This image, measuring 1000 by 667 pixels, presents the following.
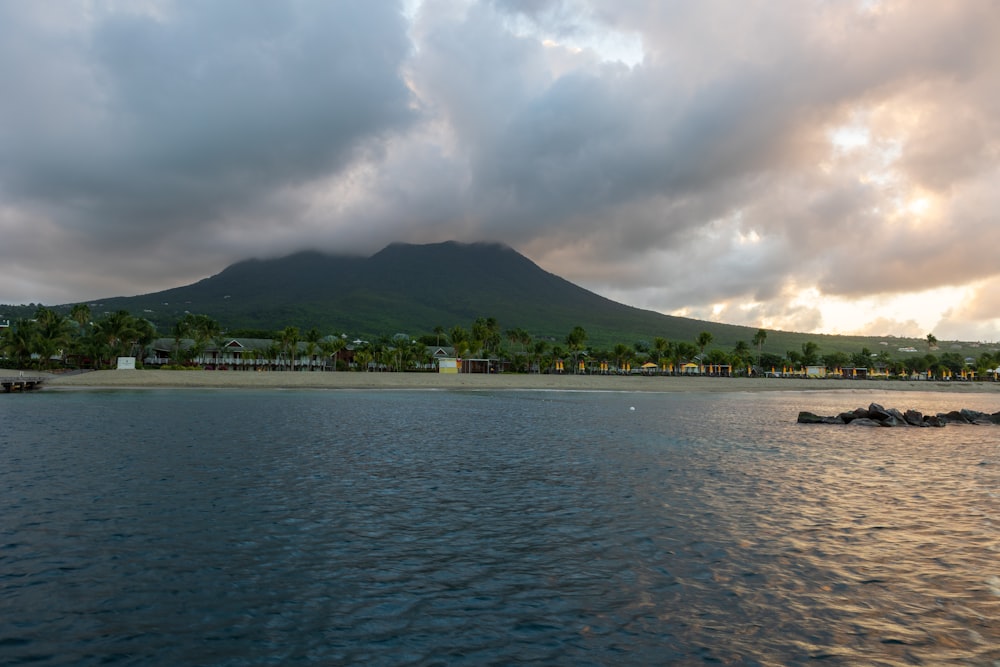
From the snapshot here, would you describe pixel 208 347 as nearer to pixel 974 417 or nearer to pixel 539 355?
pixel 539 355

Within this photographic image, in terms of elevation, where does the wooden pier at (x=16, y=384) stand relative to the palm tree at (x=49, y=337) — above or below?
below

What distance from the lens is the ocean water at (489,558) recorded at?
8617mm

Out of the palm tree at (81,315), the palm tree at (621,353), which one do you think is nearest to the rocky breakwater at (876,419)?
the palm tree at (621,353)

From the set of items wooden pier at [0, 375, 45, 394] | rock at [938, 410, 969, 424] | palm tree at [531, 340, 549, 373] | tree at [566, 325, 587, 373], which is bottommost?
rock at [938, 410, 969, 424]

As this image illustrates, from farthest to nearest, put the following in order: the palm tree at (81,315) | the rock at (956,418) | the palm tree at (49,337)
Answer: the palm tree at (81,315)
the palm tree at (49,337)
the rock at (956,418)

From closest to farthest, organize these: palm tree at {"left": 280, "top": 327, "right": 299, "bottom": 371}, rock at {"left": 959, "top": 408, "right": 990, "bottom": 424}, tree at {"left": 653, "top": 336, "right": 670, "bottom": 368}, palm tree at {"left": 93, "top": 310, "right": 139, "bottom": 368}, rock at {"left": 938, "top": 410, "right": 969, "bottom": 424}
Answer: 1. rock at {"left": 938, "top": 410, "right": 969, "bottom": 424}
2. rock at {"left": 959, "top": 408, "right": 990, "bottom": 424}
3. palm tree at {"left": 93, "top": 310, "right": 139, "bottom": 368}
4. palm tree at {"left": 280, "top": 327, "right": 299, "bottom": 371}
5. tree at {"left": 653, "top": 336, "right": 670, "bottom": 368}

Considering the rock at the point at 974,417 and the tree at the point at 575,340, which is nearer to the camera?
the rock at the point at 974,417

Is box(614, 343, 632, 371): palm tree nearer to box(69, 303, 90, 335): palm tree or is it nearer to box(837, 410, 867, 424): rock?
box(837, 410, 867, 424): rock

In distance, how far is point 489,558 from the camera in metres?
12.4

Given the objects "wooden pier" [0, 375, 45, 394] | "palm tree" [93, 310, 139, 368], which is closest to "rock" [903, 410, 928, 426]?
"wooden pier" [0, 375, 45, 394]

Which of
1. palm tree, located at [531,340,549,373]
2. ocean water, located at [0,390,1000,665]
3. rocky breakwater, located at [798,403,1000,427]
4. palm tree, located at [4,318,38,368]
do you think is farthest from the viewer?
palm tree, located at [531,340,549,373]

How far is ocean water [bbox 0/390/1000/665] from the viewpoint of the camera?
8617mm

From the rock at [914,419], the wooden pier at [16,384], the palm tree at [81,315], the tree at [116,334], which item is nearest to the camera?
the rock at [914,419]

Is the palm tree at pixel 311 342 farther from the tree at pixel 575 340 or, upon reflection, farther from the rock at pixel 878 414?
the rock at pixel 878 414
